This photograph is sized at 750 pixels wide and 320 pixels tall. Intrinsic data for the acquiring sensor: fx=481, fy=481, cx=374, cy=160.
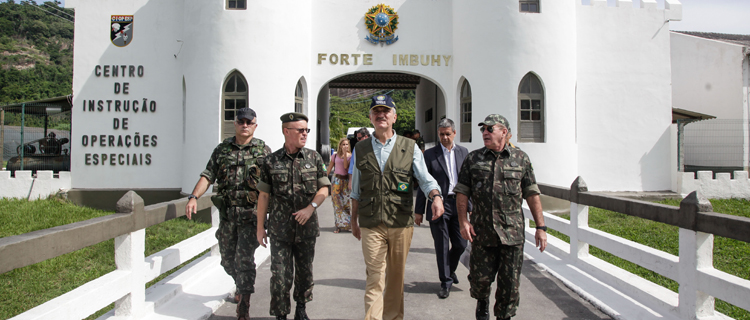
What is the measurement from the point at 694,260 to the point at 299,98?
395 inches

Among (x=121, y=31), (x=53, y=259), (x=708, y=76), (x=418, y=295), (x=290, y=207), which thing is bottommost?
(x=53, y=259)

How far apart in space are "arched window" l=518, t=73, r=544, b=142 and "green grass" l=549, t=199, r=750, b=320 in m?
2.26

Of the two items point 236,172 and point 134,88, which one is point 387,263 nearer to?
point 236,172

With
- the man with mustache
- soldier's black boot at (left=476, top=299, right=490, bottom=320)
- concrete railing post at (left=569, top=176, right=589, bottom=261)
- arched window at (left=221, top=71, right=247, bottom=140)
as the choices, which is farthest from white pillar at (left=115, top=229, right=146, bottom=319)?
arched window at (left=221, top=71, right=247, bottom=140)

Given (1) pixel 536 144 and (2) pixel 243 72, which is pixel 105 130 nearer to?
(2) pixel 243 72

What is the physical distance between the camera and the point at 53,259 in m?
8.66

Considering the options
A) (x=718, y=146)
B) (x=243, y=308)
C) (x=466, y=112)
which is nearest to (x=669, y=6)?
(x=718, y=146)

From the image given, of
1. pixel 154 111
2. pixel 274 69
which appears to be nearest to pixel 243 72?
pixel 274 69

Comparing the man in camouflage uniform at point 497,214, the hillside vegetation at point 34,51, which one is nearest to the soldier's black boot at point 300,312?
the man in camouflage uniform at point 497,214

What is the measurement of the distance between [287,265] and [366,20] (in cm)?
955

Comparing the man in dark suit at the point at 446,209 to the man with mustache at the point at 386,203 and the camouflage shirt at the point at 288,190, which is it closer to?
the man with mustache at the point at 386,203

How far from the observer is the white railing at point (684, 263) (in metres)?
3.44

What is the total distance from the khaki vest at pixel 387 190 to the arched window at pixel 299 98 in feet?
28.4

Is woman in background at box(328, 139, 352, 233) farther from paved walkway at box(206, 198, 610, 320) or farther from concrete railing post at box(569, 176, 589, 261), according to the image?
concrete railing post at box(569, 176, 589, 261)
